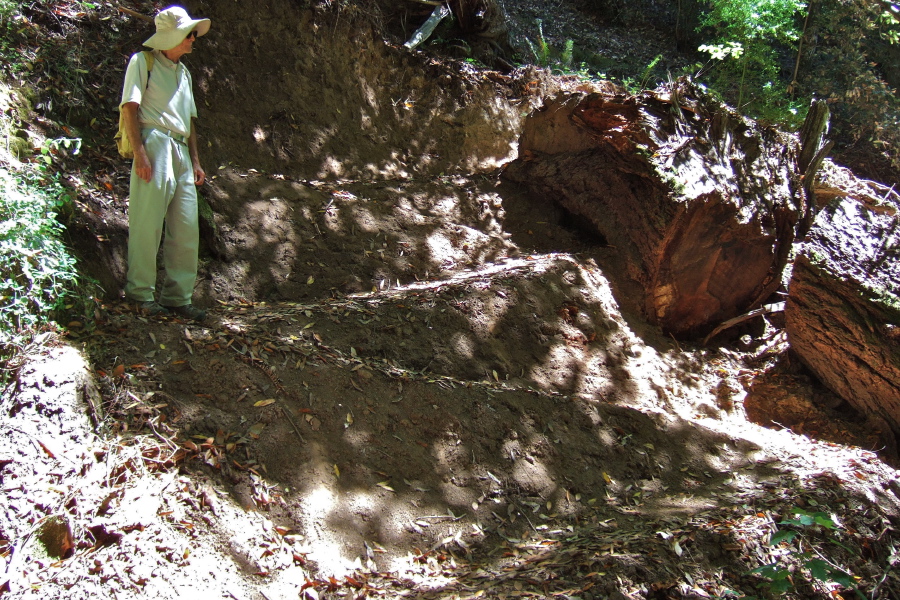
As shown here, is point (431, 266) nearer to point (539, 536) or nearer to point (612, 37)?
point (539, 536)

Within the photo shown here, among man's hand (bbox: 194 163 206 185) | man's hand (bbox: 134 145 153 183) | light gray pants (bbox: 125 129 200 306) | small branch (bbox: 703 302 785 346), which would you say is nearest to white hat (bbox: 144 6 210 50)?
light gray pants (bbox: 125 129 200 306)

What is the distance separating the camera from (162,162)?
406 cm

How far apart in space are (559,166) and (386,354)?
415 cm

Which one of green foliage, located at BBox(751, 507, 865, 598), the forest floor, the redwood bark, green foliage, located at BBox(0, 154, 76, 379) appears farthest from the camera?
the redwood bark

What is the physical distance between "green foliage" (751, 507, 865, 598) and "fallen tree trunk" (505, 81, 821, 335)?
137 inches

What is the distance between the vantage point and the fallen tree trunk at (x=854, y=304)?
18.6ft

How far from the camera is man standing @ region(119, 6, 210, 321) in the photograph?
12.9 feet

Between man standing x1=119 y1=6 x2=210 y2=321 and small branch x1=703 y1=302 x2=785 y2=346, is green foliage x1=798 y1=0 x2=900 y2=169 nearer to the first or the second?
small branch x1=703 y1=302 x2=785 y2=346

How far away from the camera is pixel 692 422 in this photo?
17.6 ft

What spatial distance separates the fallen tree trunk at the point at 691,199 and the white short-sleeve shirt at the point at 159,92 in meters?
4.46

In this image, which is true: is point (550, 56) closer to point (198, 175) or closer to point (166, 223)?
point (198, 175)

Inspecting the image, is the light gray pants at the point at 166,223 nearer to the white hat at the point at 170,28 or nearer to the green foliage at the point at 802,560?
the white hat at the point at 170,28

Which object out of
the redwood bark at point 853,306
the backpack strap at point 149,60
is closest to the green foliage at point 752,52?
the redwood bark at point 853,306

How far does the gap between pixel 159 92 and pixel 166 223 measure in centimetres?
89
